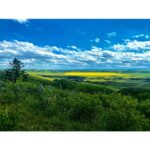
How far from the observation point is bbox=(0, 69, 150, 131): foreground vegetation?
341 inches

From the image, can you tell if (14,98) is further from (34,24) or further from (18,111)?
(34,24)

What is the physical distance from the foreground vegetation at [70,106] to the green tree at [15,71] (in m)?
0.08

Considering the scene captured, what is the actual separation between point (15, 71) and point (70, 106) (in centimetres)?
104

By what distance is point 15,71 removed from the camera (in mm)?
9000

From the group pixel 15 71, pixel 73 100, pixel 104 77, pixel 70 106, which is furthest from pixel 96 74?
pixel 15 71

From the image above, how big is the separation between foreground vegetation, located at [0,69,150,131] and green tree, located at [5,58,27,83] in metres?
0.08

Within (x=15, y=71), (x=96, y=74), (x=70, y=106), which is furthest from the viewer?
(x=96, y=74)

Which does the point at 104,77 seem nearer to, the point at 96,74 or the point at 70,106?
the point at 96,74

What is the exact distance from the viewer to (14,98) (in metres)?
9.11

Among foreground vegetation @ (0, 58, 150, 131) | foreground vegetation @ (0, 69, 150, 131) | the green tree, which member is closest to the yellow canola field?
foreground vegetation @ (0, 58, 150, 131)

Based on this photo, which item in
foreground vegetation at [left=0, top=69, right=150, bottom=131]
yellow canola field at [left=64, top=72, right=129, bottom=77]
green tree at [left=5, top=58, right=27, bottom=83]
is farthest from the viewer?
yellow canola field at [left=64, top=72, right=129, bottom=77]

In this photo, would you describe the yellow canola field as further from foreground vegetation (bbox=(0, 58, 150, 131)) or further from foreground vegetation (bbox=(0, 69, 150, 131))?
foreground vegetation (bbox=(0, 69, 150, 131))

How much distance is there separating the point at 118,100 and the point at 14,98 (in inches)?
65.7
